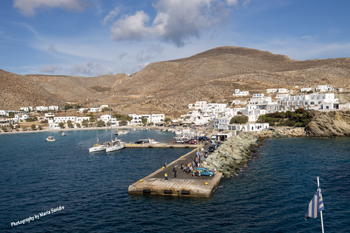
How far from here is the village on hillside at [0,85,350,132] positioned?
74062 mm

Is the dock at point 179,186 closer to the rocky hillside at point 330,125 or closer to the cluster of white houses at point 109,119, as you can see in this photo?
the rocky hillside at point 330,125

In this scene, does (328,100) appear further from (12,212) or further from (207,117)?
(12,212)

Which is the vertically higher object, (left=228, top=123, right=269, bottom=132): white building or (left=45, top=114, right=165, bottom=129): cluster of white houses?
(left=45, top=114, right=165, bottom=129): cluster of white houses

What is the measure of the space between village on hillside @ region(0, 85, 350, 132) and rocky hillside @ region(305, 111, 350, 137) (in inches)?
326

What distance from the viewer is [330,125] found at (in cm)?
5972

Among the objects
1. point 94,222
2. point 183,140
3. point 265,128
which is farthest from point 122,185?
point 265,128

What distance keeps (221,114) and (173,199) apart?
74.0 meters

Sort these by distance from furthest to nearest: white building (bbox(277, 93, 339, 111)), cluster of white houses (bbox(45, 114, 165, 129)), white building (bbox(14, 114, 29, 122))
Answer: white building (bbox(14, 114, 29, 122))
cluster of white houses (bbox(45, 114, 165, 129))
white building (bbox(277, 93, 339, 111))

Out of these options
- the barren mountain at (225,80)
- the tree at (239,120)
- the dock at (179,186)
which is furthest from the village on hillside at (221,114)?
the dock at (179,186)

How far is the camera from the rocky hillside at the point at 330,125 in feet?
193

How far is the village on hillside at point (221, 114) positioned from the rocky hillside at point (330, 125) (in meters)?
8.27

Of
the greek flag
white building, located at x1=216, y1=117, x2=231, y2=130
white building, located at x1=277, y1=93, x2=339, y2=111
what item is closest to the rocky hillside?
white building, located at x1=277, y1=93, x2=339, y2=111

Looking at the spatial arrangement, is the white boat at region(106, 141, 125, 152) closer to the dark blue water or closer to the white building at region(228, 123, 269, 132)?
the dark blue water

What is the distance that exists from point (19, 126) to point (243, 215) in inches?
4408
